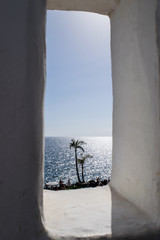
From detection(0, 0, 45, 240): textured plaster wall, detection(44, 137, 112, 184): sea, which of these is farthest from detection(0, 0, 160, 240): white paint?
detection(44, 137, 112, 184): sea

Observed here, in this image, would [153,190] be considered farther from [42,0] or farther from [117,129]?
[42,0]

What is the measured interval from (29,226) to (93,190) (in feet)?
3.89

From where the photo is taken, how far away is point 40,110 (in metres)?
1.31

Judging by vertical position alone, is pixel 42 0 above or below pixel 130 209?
above

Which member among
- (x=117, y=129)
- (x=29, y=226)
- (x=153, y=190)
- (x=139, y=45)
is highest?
(x=139, y=45)

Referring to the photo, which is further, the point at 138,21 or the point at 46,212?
the point at 138,21

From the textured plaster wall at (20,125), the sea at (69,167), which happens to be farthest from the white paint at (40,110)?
the sea at (69,167)

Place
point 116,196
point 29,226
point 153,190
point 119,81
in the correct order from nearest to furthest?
point 29,226, point 153,190, point 116,196, point 119,81

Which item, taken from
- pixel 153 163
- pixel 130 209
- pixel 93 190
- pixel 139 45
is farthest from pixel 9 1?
pixel 93 190

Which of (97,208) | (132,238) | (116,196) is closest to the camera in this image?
(132,238)

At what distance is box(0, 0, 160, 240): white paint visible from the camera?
3.86 feet

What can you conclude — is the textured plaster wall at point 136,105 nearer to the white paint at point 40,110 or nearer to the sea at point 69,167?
the white paint at point 40,110

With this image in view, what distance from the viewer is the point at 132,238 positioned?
4.50 feet

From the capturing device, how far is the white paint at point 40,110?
3.86 ft
